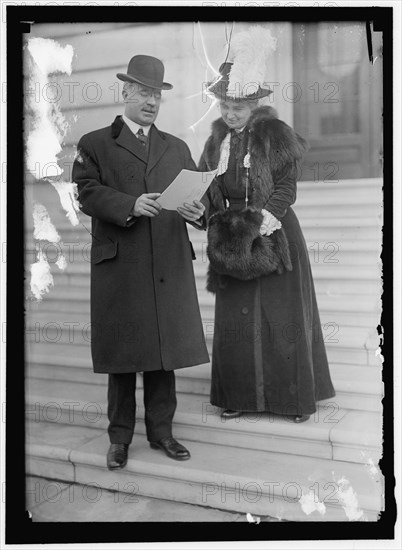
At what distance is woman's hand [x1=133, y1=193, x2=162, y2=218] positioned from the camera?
3236mm

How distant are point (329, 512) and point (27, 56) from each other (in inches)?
104

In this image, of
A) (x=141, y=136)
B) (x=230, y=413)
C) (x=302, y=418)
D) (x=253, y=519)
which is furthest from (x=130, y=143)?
(x=253, y=519)

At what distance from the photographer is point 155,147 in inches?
132

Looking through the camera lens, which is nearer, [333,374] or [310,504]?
[310,504]

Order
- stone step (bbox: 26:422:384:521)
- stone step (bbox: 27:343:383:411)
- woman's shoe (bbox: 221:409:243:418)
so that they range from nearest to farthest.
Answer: stone step (bbox: 26:422:384:521), stone step (bbox: 27:343:383:411), woman's shoe (bbox: 221:409:243:418)

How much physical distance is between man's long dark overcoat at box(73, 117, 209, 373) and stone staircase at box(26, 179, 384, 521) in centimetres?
11

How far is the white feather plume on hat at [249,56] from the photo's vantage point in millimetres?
3348

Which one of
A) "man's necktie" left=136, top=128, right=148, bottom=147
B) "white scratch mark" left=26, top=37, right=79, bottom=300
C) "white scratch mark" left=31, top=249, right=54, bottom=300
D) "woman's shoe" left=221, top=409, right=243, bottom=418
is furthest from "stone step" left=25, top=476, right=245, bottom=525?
"man's necktie" left=136, top=128, right=148, bottom=147

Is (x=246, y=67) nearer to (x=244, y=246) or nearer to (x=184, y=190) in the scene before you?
(x=184, y=190)

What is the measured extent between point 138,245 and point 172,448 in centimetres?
101

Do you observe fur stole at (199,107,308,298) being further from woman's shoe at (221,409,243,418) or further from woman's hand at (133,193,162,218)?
woman's shoe at (221,409,243,418)

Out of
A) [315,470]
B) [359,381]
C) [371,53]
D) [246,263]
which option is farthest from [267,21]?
[315,470]

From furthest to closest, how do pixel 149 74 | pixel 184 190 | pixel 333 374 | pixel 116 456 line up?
1. pixel 333 374
2. pixel 116 456
3. pixel 149 74
4. pixel 184 190

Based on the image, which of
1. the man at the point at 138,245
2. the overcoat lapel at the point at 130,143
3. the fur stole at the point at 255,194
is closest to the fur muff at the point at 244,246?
the fur stole at the point at 255,194
